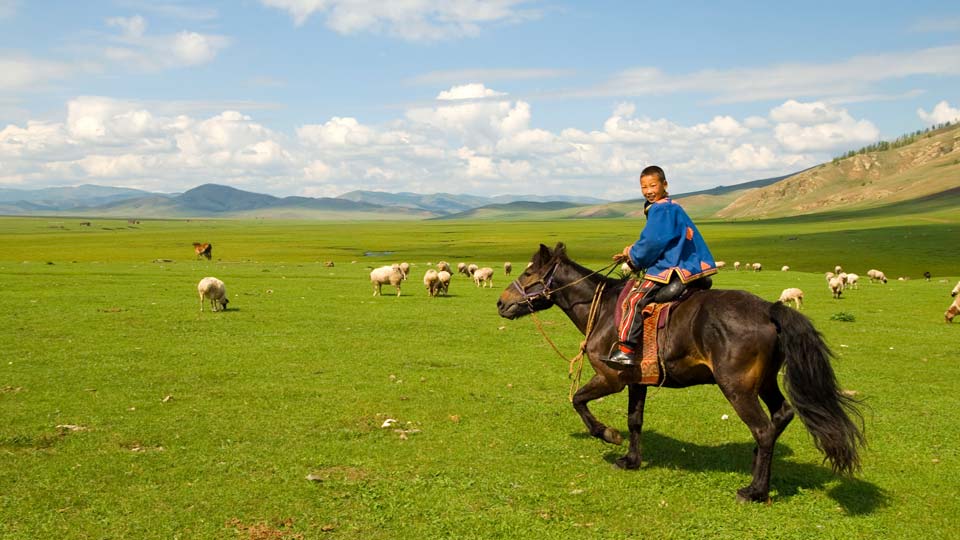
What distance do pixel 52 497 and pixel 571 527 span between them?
6653 mm

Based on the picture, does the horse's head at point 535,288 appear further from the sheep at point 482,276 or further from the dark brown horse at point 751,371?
the sheep at point 482,276

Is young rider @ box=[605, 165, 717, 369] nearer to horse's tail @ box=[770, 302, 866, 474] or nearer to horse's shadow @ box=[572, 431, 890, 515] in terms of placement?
horse's tail @ box=[770, 302, 866, 474]

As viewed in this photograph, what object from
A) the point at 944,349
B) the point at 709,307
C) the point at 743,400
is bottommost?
the point at 944,349

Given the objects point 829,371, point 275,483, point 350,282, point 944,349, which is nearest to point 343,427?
point 275,483

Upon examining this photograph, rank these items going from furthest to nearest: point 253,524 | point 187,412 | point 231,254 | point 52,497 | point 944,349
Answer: point 231,254 < point 944,349 < point 187,412 < point 52,497 < point 253,524

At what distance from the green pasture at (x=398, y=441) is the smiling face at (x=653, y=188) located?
4022 mm

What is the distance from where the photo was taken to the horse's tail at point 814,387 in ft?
26.2

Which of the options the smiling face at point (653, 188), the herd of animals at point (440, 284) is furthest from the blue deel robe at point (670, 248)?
the herd of animals at point (440, 284)

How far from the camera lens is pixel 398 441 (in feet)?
36.4

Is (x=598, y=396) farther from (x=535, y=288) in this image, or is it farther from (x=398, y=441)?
(x=398, y=441)

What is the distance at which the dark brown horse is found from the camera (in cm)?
805

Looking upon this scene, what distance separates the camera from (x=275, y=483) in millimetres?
9133

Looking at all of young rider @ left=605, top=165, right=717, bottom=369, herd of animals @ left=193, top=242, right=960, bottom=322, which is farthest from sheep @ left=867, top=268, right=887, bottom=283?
young rider @ left=605, top=165, right=717, bottom=369

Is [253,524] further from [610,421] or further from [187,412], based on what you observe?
[610,421]
